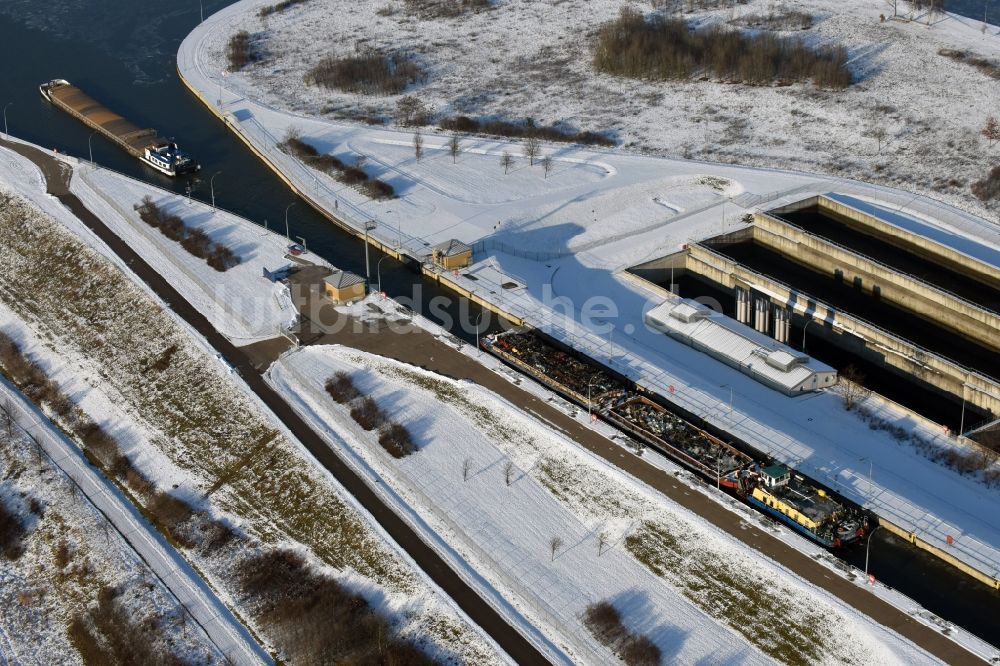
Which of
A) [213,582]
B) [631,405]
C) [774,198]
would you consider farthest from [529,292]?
[213,582]

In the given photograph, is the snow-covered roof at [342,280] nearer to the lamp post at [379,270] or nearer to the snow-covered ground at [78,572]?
the lamp post at [379,270]

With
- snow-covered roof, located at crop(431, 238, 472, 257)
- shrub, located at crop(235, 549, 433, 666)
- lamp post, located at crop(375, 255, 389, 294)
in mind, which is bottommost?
shrub, located at crop(235, 549, 433, 666)

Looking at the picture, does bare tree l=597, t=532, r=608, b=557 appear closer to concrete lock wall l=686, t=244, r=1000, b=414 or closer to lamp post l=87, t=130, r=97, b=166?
concrete lock wall l=686, t=244, r=1000, b=414

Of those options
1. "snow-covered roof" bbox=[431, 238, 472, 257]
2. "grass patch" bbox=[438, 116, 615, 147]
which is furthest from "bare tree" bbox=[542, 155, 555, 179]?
A: "snow-covered roof" bbox=[431, 238, 472, 257]

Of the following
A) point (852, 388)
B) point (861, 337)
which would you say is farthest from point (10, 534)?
point (861, 337)

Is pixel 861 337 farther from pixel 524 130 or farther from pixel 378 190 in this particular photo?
pixel 524 130

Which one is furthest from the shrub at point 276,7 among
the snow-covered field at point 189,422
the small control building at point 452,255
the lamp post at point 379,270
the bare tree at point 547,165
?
the small control building at point 452,255

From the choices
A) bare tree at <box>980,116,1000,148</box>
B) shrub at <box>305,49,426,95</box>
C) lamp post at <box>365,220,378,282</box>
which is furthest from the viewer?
shrub at <box>305,49,426,95</box>
